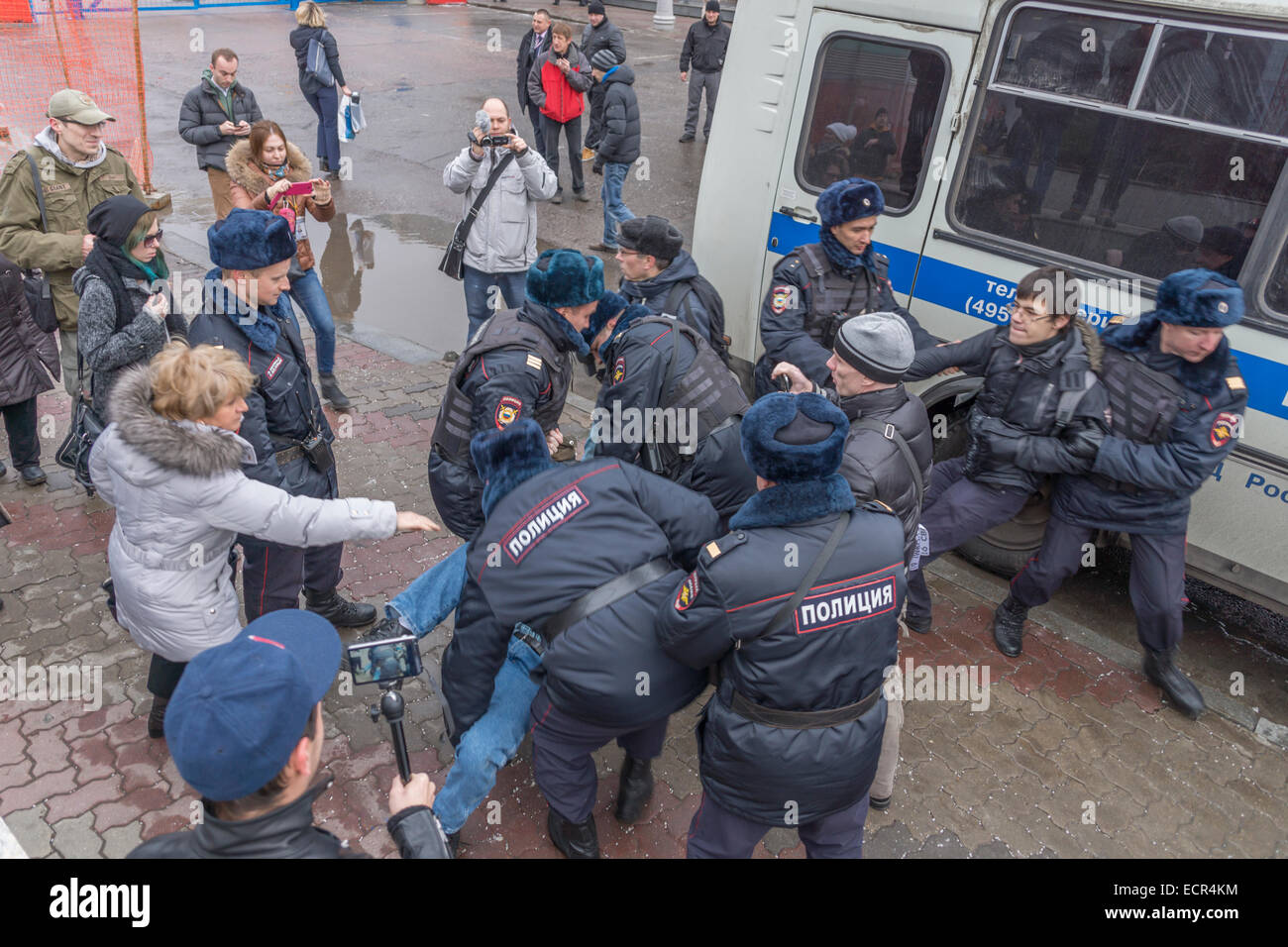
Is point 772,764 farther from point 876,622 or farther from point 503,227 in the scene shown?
point 503,227

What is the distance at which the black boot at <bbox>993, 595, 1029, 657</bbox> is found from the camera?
179 inches

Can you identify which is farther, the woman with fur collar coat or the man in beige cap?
the woman with fur collar coat

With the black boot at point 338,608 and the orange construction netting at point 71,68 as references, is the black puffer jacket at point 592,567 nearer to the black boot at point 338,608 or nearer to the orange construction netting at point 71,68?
the black boot at point 338,608

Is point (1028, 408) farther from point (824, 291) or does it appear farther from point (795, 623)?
point (795, 623)

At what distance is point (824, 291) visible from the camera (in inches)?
181

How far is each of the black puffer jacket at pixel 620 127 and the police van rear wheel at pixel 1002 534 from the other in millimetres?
5156

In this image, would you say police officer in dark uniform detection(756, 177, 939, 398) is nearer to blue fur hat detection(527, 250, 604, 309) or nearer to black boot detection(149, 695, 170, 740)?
blue fur hat detection(527, 250, 604, 309)

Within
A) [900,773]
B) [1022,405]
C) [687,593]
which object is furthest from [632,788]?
[1022,405]

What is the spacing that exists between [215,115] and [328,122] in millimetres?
3428

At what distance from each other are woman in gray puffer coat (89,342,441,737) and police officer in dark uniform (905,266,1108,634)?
8.72ft

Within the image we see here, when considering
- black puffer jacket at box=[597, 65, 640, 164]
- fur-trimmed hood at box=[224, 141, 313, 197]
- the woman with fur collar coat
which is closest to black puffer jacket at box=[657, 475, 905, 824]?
the woman with fur collar coat
